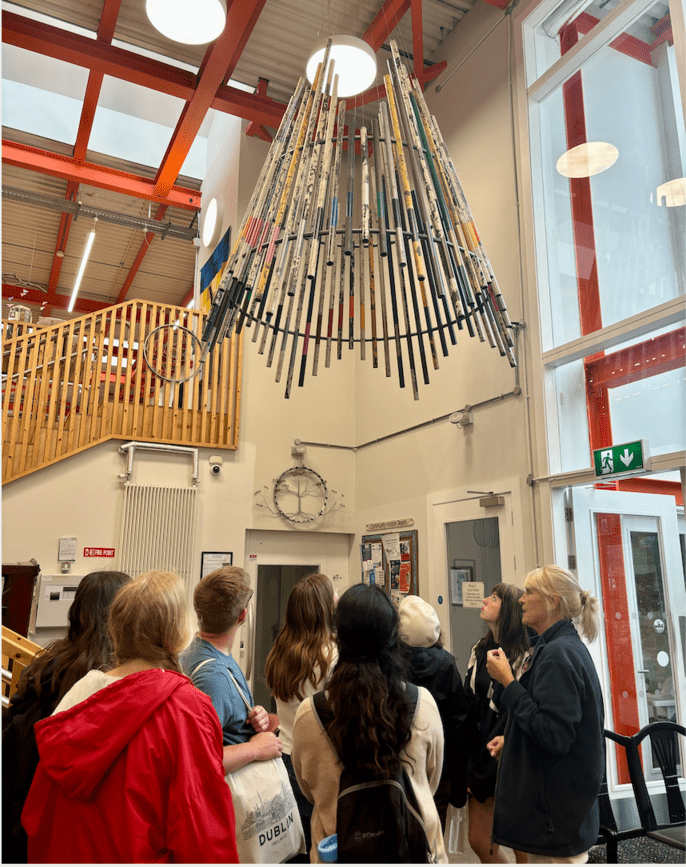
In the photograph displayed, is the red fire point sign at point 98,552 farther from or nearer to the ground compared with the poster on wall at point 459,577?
farther from the ground

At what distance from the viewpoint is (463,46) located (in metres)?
5.82

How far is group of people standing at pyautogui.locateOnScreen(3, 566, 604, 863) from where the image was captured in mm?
1310

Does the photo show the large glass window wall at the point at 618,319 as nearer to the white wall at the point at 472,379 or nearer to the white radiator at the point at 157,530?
the white wall at the point at 472,379

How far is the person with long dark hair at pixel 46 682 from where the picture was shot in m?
1.68

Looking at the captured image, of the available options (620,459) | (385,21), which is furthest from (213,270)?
(620,459)

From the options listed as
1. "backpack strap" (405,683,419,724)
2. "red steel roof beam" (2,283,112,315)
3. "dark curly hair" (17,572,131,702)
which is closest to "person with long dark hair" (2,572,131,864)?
"dark curly hair" (17,572,131,702)

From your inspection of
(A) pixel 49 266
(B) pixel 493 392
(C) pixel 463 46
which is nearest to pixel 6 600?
(B) pixel 493 392

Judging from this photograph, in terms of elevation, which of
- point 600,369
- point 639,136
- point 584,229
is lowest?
point 600,369

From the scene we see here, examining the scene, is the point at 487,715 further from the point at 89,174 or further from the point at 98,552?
the point at 89,174

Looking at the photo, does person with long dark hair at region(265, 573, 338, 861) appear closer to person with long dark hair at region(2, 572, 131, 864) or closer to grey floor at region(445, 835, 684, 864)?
person with long dark hair at region(2, 572, 131, 864)

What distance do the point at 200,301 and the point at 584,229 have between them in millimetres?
5311

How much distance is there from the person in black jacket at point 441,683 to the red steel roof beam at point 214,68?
484 centimetres

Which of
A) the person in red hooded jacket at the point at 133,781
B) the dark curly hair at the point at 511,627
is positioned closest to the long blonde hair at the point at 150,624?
the person in red hooded jacket at the point at 133,781

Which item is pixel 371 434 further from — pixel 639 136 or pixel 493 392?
pixel 639 136
